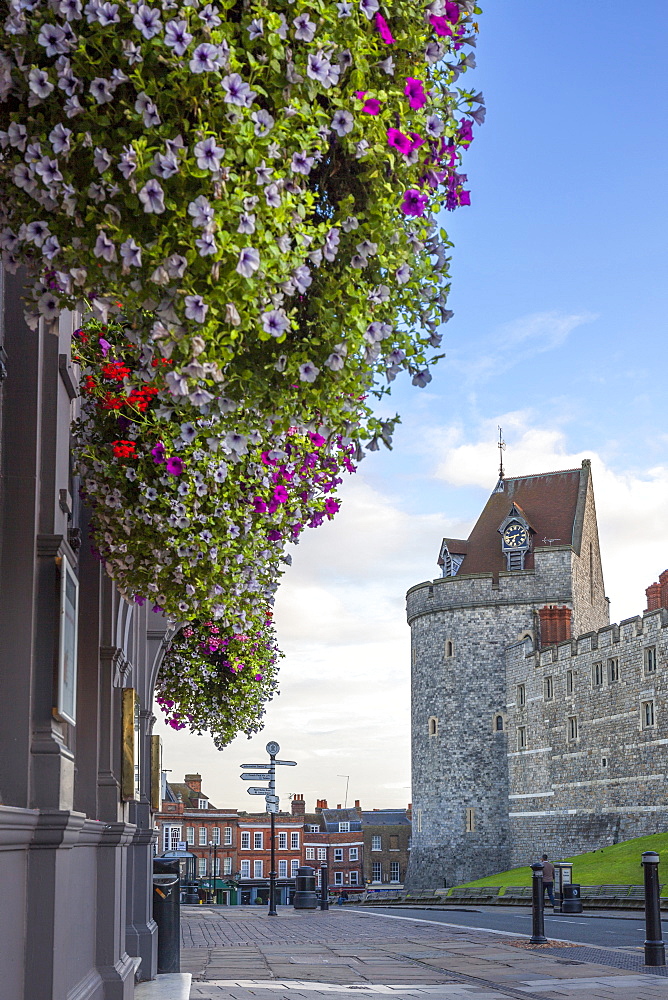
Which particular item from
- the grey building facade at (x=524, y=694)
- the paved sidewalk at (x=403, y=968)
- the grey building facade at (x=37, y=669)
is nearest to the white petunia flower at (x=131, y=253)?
the grey building facade at (x=37, y=669)

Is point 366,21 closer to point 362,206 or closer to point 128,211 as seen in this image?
point 362,206

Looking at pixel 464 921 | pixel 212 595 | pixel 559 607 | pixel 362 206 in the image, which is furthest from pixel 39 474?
pixel 559 607

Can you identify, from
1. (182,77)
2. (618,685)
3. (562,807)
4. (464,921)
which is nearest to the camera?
(182,77)

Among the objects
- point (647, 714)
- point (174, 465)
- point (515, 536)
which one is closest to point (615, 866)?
point (647, 714)

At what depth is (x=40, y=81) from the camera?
119 inches

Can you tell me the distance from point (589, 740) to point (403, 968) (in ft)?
120

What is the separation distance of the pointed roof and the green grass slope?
17.1 meters

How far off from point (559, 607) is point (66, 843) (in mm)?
51616

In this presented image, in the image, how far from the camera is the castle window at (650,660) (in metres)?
43.1

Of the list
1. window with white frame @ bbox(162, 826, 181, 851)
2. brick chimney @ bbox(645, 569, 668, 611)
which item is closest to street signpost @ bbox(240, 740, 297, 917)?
brick chimney @ bbox(645, 569, 668, 611)

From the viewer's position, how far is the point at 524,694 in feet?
176

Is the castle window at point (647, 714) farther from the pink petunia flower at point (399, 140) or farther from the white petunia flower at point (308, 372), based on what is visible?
the pink petunia flower at point (399, 140)

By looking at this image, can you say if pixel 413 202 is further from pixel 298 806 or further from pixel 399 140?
pixel 298 806

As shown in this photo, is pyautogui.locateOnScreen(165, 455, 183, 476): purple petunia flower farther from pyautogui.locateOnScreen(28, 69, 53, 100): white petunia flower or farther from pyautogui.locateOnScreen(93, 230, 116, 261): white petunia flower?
pyautogui.locateOnScreen(28, 69, 53, 100): white petunia flower
